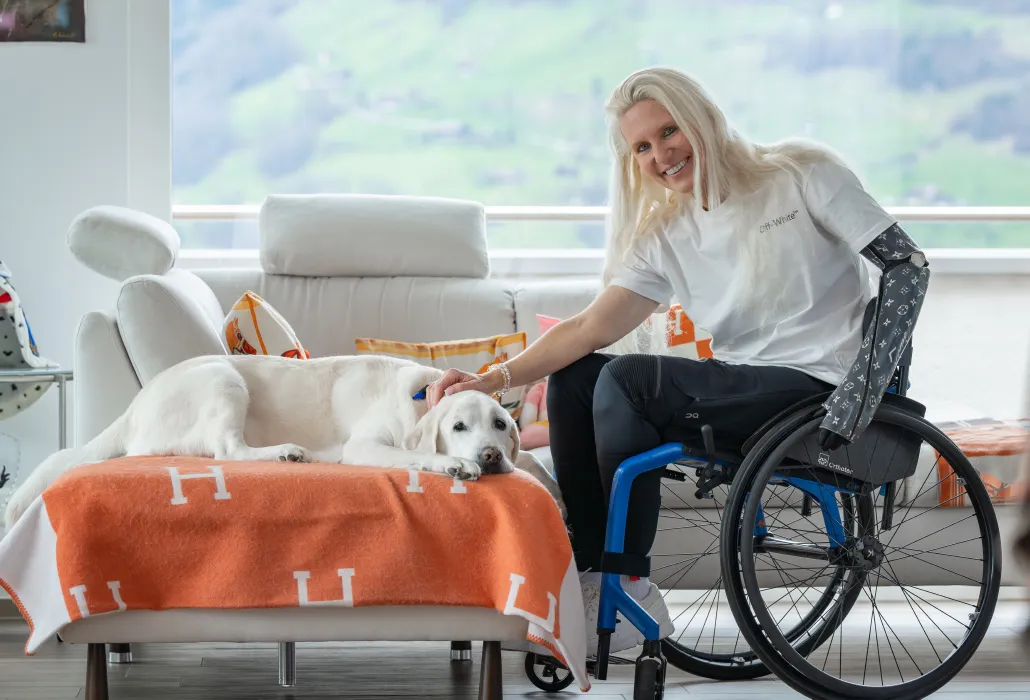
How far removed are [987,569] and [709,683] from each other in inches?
24.8

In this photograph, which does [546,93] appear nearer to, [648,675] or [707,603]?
[707,603]

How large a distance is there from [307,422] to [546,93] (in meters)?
2.16

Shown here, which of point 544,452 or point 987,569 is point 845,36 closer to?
point 544,452

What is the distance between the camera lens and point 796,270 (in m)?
1.87

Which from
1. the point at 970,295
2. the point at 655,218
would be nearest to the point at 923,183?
the point at 970,295

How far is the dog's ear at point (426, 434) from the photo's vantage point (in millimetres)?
1845

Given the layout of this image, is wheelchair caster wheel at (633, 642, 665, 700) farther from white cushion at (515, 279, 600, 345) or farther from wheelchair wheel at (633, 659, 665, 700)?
white cushion at (515, 279, 600, 345)

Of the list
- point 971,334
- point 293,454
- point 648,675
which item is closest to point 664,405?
point 648,675

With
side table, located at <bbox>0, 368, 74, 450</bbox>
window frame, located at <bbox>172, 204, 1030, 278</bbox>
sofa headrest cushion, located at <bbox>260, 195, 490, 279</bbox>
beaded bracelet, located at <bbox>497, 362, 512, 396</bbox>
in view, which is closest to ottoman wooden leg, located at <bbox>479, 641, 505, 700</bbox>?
beaded bracelet, located at <bbox>497, 362, 512, 396</bbox>

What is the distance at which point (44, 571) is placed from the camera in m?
1.63

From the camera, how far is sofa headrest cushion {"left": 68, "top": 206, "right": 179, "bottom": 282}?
8.12 feet

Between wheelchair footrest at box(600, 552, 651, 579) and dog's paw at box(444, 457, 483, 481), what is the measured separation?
0.27m

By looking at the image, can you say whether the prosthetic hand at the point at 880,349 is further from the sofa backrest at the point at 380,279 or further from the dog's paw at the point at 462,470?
the sofa backrest at the point at 380,279

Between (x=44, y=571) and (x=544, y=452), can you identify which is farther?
(x=544, y=452)
